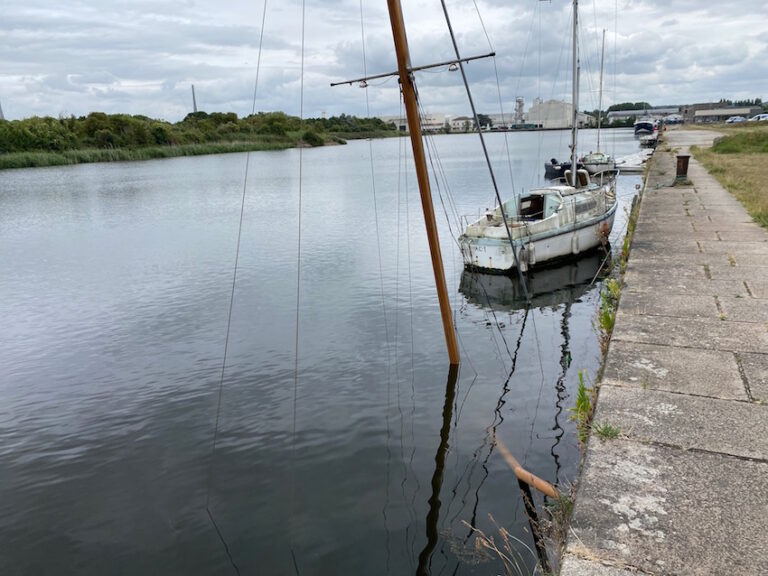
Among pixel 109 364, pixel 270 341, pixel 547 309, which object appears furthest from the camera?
pixel 547 309

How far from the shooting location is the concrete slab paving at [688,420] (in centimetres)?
478

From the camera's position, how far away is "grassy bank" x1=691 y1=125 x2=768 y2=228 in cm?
1600

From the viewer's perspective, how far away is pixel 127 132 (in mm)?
84375

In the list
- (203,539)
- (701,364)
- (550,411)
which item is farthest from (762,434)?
(203,539)

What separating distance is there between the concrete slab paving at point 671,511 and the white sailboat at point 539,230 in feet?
39.9

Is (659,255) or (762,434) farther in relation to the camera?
(659,255)

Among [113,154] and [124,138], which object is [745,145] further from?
[124,138]

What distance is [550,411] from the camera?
906 cm

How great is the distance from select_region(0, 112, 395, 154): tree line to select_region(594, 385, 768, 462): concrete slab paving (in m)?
59.5

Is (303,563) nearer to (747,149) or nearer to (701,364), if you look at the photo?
(701,364)

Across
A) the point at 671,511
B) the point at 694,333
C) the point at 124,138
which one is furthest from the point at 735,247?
the point at 124,138

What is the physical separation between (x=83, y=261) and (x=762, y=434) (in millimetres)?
21880

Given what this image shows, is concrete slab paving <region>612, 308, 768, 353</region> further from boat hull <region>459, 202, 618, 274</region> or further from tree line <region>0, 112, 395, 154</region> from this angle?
tree line <region>0, 112, 395, 154</region>

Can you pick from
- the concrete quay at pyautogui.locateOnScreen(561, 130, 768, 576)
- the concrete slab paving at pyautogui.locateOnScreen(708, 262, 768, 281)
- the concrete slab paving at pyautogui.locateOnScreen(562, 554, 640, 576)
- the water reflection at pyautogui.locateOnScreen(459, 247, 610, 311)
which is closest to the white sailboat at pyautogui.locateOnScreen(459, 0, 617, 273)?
the water reflection at pyautogui.locateOnScreen(459, 247, 610, 311)
